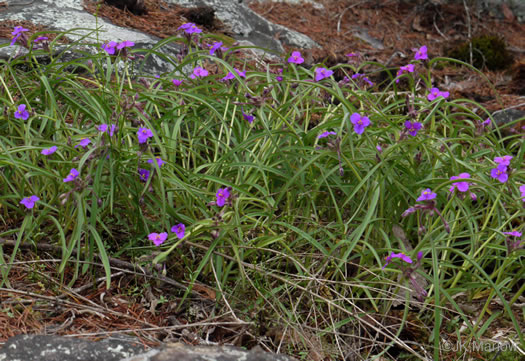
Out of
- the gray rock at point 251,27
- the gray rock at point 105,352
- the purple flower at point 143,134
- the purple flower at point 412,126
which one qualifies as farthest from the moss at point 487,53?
the gray rock at point 105,352

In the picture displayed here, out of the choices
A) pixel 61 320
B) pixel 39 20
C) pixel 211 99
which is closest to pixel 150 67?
pixel 39 20

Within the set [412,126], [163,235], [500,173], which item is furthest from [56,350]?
[500,173]

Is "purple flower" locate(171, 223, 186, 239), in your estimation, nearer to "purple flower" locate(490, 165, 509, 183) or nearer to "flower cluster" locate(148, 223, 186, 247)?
"flower cluster" locate(148, 223, 186, 247)

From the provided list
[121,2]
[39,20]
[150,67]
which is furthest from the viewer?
[121,2]

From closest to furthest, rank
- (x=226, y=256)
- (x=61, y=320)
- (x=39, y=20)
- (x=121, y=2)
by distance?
(x=61, y=320), (x=226, y=256), (x=39, y=20), (x=121, y=2)

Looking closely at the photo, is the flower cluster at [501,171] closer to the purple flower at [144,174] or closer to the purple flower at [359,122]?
the purple flower at [359,122]

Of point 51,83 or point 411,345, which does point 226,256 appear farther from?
point 51,83

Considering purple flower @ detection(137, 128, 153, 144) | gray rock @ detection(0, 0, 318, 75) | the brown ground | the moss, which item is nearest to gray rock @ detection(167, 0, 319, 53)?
gray rock @ detection(0, 0, 318, 75)
